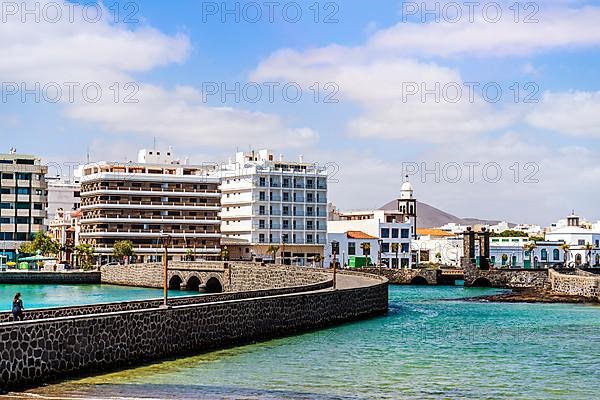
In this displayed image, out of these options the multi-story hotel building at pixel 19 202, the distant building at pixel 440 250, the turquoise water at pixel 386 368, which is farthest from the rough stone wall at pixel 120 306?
the distant building at pixel 440 250

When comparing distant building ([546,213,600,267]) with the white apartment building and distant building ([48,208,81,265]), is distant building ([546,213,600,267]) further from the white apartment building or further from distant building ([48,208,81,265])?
distant building ([48,208,81,265])

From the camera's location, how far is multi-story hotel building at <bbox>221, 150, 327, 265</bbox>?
12612 centimetres

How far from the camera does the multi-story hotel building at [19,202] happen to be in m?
121

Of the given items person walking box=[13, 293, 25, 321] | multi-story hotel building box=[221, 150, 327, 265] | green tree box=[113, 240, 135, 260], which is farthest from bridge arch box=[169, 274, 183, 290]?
person walking box=[13, 293, 25, 321]

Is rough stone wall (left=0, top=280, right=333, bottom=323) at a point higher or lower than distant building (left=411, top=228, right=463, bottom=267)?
lower

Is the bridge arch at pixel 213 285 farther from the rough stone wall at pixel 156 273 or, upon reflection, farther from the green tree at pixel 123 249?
the green tree at pixel 123 249

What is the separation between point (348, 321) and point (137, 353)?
2037 centimetres

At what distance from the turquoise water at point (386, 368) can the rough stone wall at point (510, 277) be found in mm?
57363

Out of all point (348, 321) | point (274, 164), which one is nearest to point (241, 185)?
point (274, 164)

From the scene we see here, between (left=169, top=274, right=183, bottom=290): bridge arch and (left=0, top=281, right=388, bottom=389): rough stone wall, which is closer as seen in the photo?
(left=0, top=281, right=388, bottom=389): rough stone wall

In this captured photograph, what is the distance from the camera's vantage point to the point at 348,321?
151 ft

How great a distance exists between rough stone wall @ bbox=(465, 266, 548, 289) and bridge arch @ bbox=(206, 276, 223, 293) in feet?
116

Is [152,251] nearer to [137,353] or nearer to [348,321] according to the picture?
[348,321]

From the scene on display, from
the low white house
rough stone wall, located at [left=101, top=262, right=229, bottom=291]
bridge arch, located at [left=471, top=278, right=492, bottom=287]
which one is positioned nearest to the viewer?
rough stone wall, located at [left=101, top=262, right=229, bottom=291]
